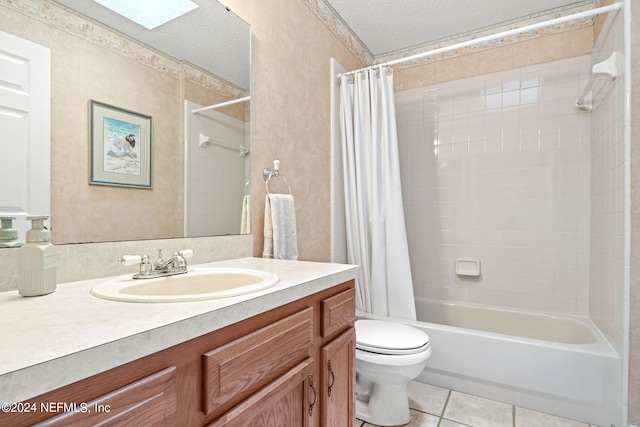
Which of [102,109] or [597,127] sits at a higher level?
[597,127]

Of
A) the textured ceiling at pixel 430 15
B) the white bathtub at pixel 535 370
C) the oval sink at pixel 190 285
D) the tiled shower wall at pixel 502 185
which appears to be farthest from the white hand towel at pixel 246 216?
the tiled shower wall at pixel 502 185

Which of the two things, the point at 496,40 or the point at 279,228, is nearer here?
the point at 279,228

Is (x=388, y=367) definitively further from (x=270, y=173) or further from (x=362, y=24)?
(x=362, y=24)

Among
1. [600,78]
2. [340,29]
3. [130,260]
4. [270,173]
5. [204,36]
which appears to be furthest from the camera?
[340,29]

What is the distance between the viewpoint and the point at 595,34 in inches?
86.5

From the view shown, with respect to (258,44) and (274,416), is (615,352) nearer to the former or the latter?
(274,416)

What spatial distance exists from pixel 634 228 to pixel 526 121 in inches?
46.0

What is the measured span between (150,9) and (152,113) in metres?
0.39

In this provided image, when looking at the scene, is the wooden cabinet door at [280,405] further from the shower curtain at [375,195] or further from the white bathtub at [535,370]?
the shower curtain at [375,195]

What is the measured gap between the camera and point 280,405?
0.85 m

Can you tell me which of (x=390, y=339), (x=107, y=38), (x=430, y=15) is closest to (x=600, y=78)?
(x=430, y=15)

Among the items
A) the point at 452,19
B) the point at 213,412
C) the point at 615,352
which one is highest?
the point at 452,19

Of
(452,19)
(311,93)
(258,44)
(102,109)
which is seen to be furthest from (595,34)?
(102,109)

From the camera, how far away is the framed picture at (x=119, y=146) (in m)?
1.03
